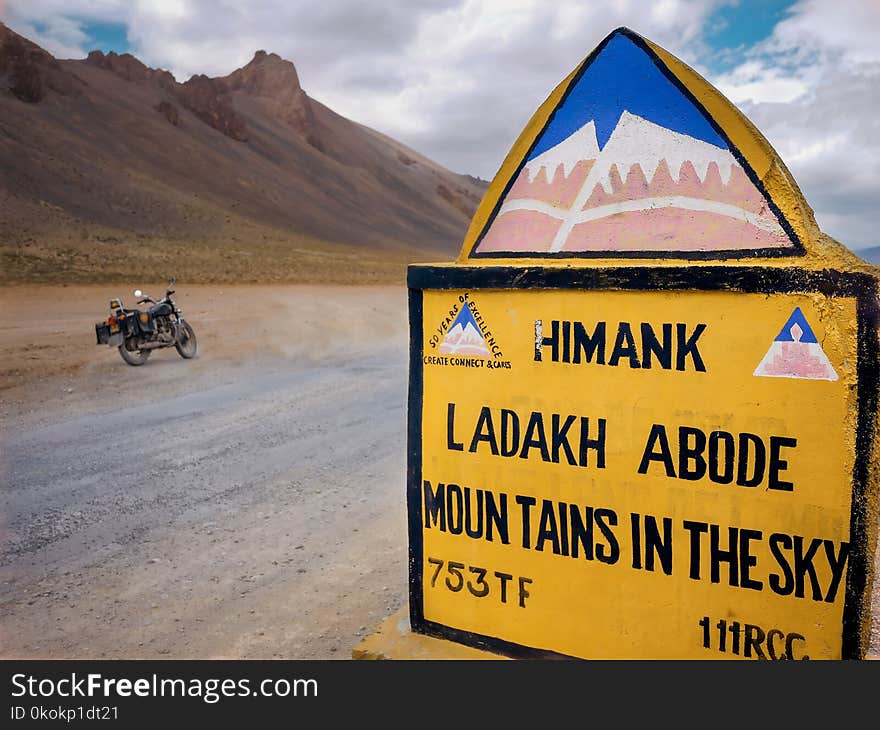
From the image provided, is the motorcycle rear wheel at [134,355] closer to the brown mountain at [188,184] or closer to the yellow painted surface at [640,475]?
the yellow painted surface at [640,475]

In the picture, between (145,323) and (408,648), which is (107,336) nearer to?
(145,323)

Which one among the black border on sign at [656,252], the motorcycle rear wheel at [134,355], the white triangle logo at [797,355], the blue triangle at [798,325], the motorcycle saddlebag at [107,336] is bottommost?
the motorcycle rear wheel at [134,355]

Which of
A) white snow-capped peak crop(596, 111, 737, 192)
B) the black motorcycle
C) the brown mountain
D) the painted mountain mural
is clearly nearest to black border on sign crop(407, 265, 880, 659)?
the painted mountain mural

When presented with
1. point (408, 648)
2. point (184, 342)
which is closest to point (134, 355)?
point (184, 342)

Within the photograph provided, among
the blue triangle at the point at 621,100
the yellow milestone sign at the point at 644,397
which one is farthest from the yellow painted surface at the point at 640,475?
the blue triangle at the point at 621,100

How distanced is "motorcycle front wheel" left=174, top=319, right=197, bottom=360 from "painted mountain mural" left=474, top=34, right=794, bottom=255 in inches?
395

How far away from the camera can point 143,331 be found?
11.0 meters

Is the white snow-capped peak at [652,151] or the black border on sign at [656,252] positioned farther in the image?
the white snow-capped peak at [652,151]

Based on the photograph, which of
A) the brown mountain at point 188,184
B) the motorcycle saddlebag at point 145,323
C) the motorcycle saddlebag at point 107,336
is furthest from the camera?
the brown mountain at point 188,184

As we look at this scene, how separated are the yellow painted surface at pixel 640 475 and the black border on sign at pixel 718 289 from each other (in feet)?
0.07

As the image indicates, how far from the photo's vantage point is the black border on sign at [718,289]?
1.72m

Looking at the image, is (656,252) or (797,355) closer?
(797,355)

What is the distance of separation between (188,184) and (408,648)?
214ft
